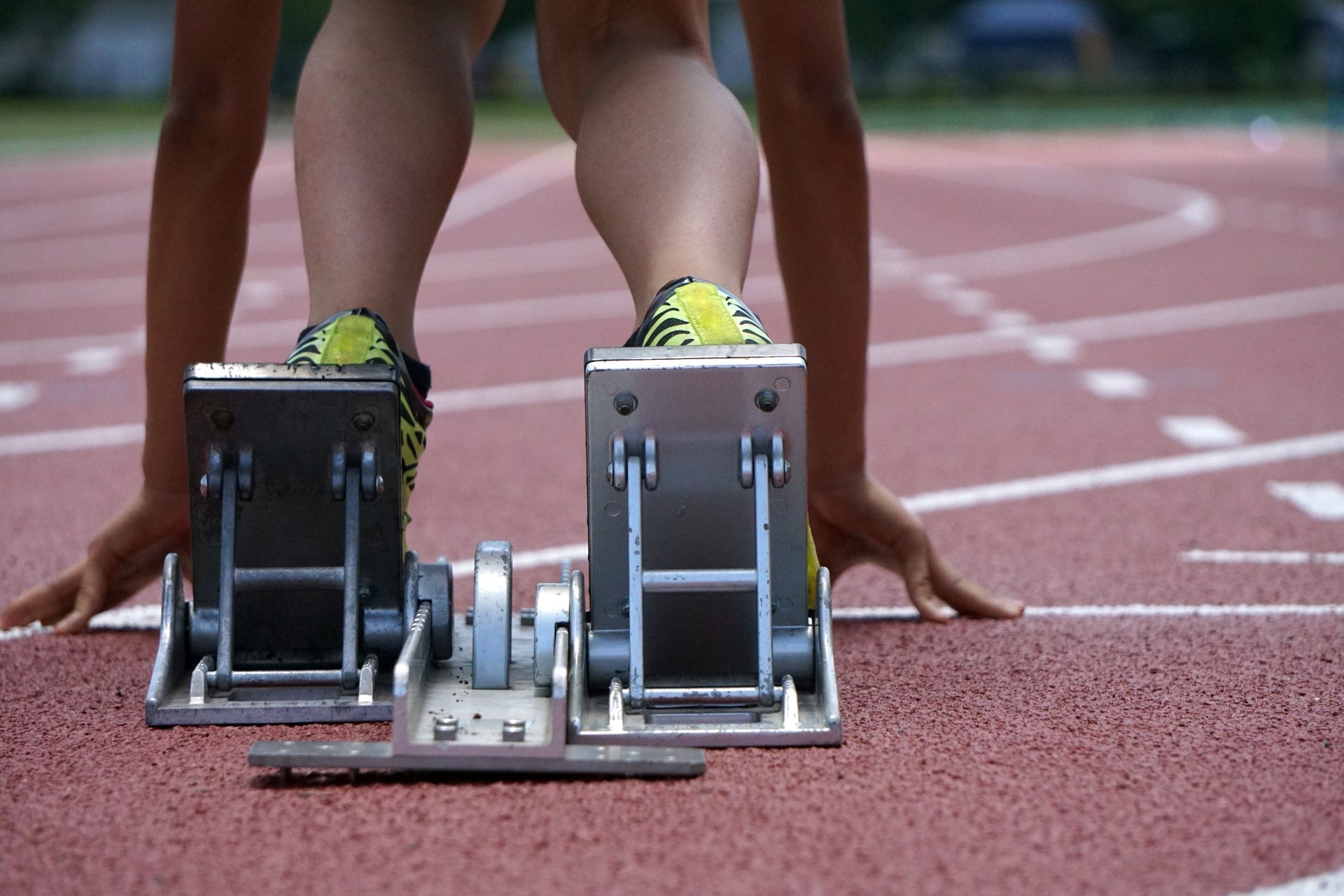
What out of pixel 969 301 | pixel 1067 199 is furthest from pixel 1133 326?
pixel 1067 199

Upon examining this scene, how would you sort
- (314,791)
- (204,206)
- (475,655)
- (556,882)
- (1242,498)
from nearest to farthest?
(556,882)
(314,791)
(475,655)
(204,206)
(1242,498)

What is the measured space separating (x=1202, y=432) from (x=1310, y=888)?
3537 mm

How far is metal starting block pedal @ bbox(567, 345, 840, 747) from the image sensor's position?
1956 mm

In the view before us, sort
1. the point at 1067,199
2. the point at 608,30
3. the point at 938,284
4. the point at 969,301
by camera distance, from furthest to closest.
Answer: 1. the point at 1067,199
2. the point at 938,284
3. the point at 969,301
4. the point at 608,30

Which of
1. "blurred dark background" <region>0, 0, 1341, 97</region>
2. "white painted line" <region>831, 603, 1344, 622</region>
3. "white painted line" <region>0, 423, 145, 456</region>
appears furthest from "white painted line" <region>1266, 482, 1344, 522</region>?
"blurred dark background" <region>0, 0, 1341, 97</region>

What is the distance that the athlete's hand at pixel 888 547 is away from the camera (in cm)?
273

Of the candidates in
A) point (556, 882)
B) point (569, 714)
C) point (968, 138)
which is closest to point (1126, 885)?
point (556, 882)

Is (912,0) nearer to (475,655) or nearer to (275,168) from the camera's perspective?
(275,168)

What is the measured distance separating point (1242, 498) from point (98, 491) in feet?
9.39

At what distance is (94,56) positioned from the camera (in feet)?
203

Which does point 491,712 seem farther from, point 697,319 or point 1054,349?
point 1054,349

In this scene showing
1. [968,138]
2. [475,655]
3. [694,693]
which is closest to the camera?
[694,693]

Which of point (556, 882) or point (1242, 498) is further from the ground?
point (556, 882)

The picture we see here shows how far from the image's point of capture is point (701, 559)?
2062mm
